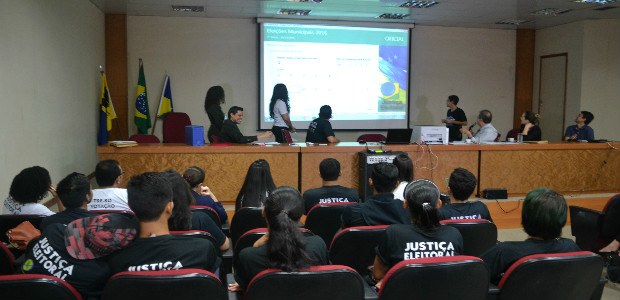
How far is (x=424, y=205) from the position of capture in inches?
84.4

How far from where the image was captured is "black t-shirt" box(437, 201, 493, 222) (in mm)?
2877

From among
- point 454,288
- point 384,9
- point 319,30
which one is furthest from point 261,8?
point 454,288

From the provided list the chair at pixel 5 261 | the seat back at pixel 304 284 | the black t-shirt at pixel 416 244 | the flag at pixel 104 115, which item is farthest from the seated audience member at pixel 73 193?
the flag at pixel 104 115

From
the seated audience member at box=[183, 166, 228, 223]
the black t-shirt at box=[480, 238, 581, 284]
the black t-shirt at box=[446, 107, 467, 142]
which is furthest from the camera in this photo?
the black t-shirt at box=[446, 107, 467, 142]

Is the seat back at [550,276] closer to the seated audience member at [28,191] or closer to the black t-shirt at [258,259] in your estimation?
the black t-shirt at [258,259]

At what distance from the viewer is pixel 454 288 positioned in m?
1.78

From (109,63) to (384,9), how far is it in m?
4.65

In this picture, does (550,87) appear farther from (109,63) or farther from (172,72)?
(109,63)

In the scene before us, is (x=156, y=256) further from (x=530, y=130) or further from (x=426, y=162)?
(x=530, y=130)

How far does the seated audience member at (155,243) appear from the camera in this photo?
173cm

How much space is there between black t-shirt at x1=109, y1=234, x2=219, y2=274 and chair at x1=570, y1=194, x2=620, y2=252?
2946mm

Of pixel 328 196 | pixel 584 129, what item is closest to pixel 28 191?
pixel 328 196

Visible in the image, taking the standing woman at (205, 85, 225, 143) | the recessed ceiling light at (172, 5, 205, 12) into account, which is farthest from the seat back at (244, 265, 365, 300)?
the recessed ceiling light at (172, 5, 205, 12)

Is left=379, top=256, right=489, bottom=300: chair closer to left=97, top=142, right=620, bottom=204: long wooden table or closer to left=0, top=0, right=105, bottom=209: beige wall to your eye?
left=0, top=0, right=105, bottom=209: beige wall
